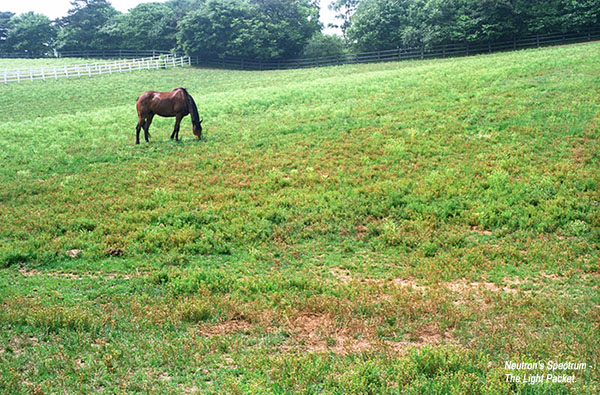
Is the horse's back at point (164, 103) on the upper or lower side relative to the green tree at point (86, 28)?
lower

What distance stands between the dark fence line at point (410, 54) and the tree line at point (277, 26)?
0.74 metres

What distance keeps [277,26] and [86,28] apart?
118 ft

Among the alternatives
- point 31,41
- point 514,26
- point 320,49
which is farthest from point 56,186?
point 31,41

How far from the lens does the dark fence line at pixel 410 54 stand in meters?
46.4

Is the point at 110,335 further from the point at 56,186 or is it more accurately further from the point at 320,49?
the point at 320,49

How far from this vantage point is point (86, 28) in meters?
75.7

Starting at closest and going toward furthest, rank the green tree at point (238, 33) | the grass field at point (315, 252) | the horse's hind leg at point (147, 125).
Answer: the grass field at point (315, 252)
the horse's hind leg at point (147, 125)
the green tree at point (238, 33)

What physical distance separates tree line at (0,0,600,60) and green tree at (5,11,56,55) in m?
0.15

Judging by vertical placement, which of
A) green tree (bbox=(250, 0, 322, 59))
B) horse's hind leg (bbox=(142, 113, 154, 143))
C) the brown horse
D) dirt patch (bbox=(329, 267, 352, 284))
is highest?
green tree (bbox=(250, 0, 322, 59))

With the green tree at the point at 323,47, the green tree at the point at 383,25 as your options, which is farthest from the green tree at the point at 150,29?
the green tree at the point at 383,25

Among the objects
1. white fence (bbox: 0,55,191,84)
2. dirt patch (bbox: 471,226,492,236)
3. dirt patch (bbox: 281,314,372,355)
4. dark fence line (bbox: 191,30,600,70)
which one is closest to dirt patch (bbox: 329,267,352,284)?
dirt patch (bbox: 281,314,372,355)

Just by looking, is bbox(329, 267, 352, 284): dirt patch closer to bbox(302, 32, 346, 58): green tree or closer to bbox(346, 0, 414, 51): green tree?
bbox(346, 0, 414, 51): green tree

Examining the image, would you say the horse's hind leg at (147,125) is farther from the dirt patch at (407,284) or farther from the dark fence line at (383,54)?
the dark fence line at (383,54)

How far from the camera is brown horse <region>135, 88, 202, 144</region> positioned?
20.1 meters
